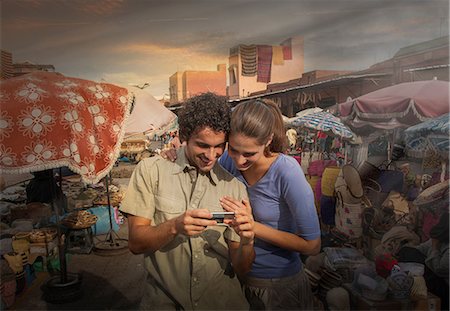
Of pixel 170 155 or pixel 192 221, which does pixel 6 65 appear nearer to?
pixel 170 155

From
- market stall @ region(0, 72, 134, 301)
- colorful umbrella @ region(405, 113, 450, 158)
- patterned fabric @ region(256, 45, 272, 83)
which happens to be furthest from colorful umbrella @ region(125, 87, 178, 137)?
colorful umbrella @ region(405, 113, 450, 158)

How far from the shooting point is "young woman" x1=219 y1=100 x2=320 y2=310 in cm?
123

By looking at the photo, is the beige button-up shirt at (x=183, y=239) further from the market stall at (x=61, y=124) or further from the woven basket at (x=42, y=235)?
the woven basket at (x=42, y=235)

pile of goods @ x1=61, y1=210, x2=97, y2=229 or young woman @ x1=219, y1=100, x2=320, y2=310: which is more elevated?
young woman @ x1=219, y1=100, x2=320, y2=310

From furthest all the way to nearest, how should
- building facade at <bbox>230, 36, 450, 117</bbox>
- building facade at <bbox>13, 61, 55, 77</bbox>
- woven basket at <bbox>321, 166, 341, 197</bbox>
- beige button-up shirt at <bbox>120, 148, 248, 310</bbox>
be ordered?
woven basket at <bbox>321, 166, 341, 197</bbox>
building facade at <bbox>230, 36, 450, 117</bbox>
building facade at <bbox>13, 61, 55, 77</bbox>
beige button-up shirt at <bbox>120, 148, 248, 310</bbox>

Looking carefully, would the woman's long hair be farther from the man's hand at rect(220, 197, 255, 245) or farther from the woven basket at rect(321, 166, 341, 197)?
the woven basket at rect(321, 166, 341, 197)

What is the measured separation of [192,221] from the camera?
1.07 metres

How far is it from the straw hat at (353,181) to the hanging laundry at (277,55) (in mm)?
1600

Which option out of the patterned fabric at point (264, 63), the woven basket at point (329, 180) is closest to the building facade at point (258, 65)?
the patterned fabric at point (264, 63)

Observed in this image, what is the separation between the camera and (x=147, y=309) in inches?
48.2

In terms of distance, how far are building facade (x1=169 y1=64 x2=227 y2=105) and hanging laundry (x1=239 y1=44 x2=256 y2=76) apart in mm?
110

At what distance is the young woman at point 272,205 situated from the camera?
4.03 feet

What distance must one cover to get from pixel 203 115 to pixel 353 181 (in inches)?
93.6

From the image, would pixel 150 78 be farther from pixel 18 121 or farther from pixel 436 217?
pixel 436 217
